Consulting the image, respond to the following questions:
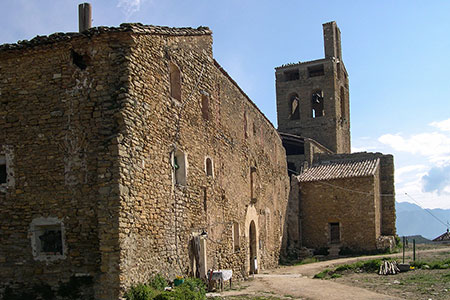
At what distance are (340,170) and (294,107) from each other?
12.5m

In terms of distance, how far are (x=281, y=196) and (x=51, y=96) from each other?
56.2ft

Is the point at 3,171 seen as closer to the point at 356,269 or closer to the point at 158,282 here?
the point at 158,282

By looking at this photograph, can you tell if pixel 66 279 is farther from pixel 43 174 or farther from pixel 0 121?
pixel 0 121

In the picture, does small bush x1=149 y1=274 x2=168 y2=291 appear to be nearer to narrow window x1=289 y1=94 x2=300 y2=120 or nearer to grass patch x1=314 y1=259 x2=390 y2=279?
grass patch x1=314 y1=259 x2=390 y2=279

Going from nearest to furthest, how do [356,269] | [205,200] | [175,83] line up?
1. [175,83]
2. [205,200]
3. [356,269]

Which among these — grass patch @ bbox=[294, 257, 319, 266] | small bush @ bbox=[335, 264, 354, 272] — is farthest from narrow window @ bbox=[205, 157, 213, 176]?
grass patch @ bbox=[294, 257, 319, 266]

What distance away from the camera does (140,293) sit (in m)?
9.65

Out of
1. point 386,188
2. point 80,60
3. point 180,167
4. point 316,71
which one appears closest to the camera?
point 80,60

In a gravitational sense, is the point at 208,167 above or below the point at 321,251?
above

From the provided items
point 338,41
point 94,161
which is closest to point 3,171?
point 94,161

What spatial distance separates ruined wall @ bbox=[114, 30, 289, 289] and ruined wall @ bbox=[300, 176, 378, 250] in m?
7.77

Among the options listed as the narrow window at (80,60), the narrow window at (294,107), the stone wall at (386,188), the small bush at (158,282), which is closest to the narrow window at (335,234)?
the stone wall at (386,188)

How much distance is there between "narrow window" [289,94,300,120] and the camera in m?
39.3

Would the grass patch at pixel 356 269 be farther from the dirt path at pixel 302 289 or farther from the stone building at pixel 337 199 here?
the stone building at pixel 337 199
